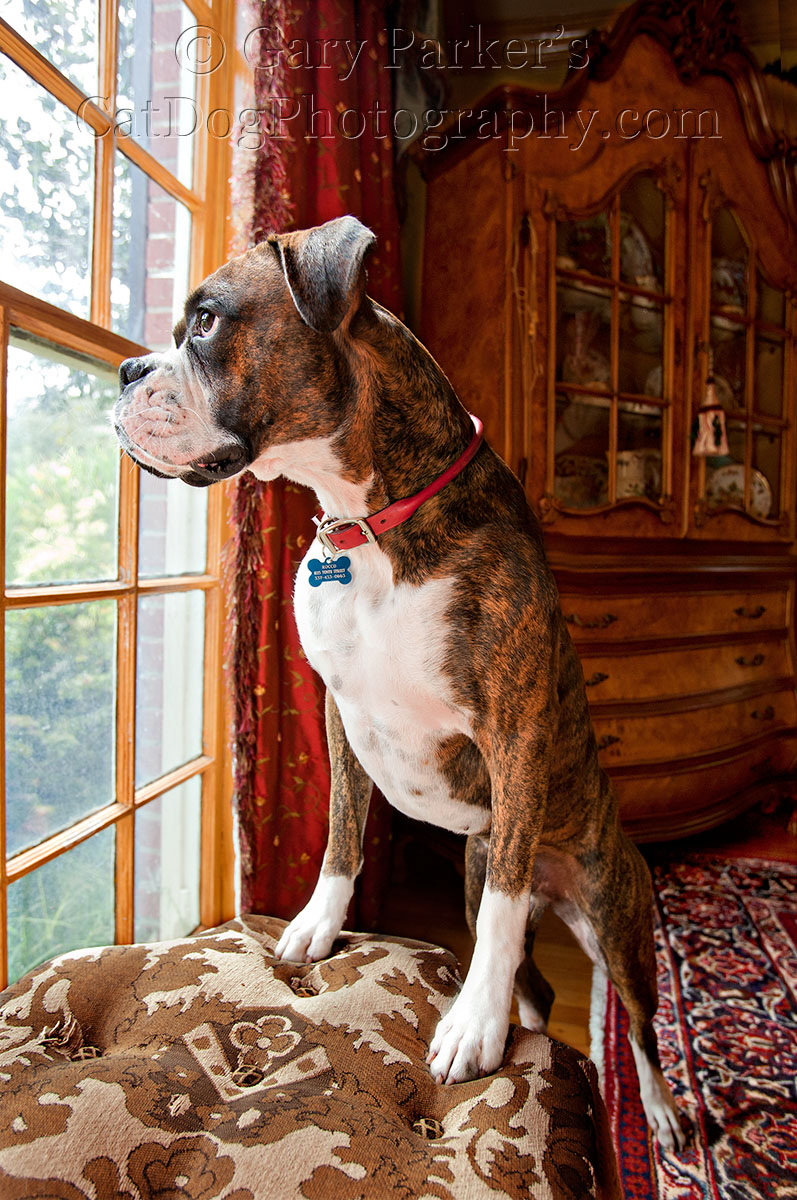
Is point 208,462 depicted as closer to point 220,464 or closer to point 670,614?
point 220,464

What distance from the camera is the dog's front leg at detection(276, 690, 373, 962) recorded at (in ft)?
3.29

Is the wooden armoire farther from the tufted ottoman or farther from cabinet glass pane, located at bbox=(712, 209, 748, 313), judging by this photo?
the tufted ottoman

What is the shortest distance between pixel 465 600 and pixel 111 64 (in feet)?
3.90

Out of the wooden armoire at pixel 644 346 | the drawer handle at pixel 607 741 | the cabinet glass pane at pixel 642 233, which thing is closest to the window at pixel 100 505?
the wooden armoire at pixel 644 346

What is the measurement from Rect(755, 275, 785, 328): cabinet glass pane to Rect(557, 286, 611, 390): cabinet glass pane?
0.85 m

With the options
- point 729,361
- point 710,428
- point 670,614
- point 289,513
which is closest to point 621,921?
point 289,513

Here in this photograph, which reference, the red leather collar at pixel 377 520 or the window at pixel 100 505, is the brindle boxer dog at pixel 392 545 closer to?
the red leather collar at pixel 377 520

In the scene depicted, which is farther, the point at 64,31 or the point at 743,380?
the point at 743,380

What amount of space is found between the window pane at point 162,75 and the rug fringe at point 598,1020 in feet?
6.24

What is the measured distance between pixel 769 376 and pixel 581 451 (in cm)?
113

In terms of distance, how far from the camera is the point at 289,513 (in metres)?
1.73

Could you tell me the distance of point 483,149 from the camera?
85.4 inches

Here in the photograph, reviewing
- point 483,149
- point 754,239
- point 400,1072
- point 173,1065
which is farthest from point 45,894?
point 754,239

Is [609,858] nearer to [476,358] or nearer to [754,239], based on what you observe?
[476,358]
